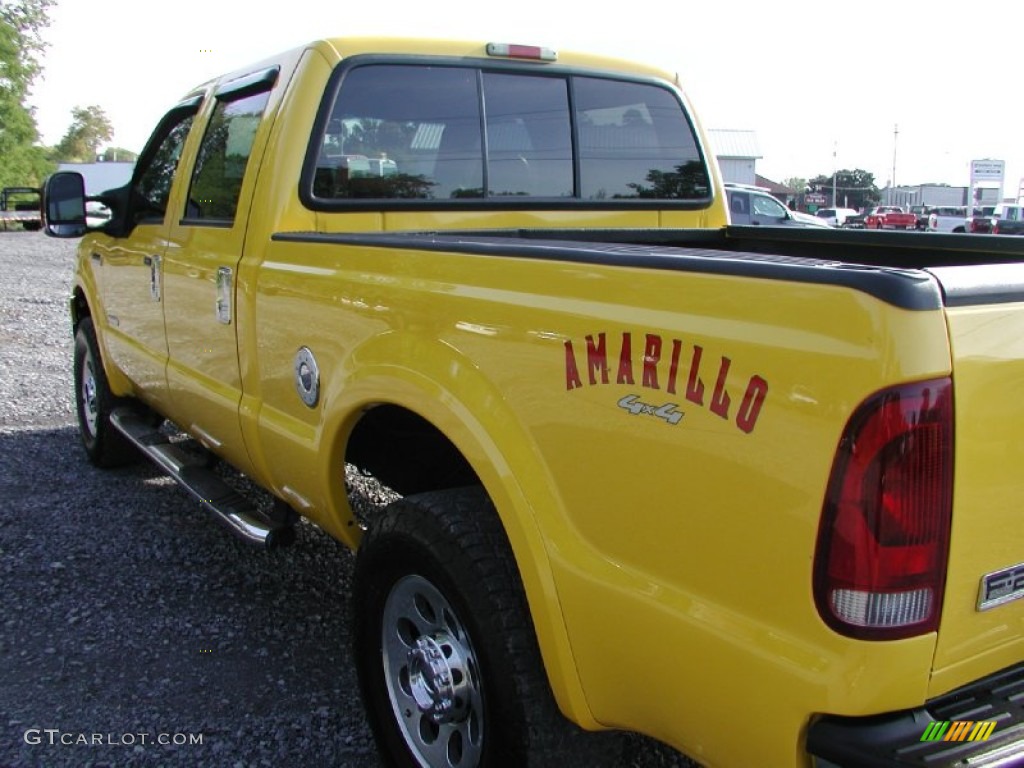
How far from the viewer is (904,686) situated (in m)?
1.49

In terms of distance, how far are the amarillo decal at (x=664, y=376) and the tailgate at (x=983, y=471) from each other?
0.31 meters

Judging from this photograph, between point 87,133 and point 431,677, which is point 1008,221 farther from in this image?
point 87,133

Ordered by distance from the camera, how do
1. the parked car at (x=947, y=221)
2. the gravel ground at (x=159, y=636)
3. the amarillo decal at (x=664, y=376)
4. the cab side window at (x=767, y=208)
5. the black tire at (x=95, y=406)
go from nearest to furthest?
the amarillo decal at (x=664, y=376) < the gravel ground at (x=159, y=636) < the black tire at (x=95, y=406) < the cab side window at (x=767, y=208) < the parked car at (x=947, y=221)

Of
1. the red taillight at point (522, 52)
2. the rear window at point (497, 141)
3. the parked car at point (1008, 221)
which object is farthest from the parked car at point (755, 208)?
the red taillight at point (522, 52)

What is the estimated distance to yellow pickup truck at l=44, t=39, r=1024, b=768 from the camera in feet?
4.82

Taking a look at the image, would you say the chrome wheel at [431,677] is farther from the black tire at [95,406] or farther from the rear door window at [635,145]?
the black tire at [95,406]

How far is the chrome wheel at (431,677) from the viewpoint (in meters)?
2.30

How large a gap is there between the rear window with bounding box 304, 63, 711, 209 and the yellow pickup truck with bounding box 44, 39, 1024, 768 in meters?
0.01

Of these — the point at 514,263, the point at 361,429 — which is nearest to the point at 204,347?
the point at 361,429

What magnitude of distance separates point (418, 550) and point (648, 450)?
0.80 meters

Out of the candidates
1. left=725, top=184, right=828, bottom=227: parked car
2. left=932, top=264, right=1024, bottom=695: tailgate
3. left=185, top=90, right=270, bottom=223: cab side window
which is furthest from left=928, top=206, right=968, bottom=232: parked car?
left=932, top=264, right=1024, bottom=695: tailgate

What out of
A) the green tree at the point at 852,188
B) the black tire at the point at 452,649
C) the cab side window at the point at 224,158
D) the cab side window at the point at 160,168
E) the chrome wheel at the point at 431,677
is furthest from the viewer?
the green tree at the point at 852,188

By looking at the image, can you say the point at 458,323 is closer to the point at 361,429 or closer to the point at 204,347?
the point at 361,429

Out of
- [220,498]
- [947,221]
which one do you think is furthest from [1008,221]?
[220,498]
